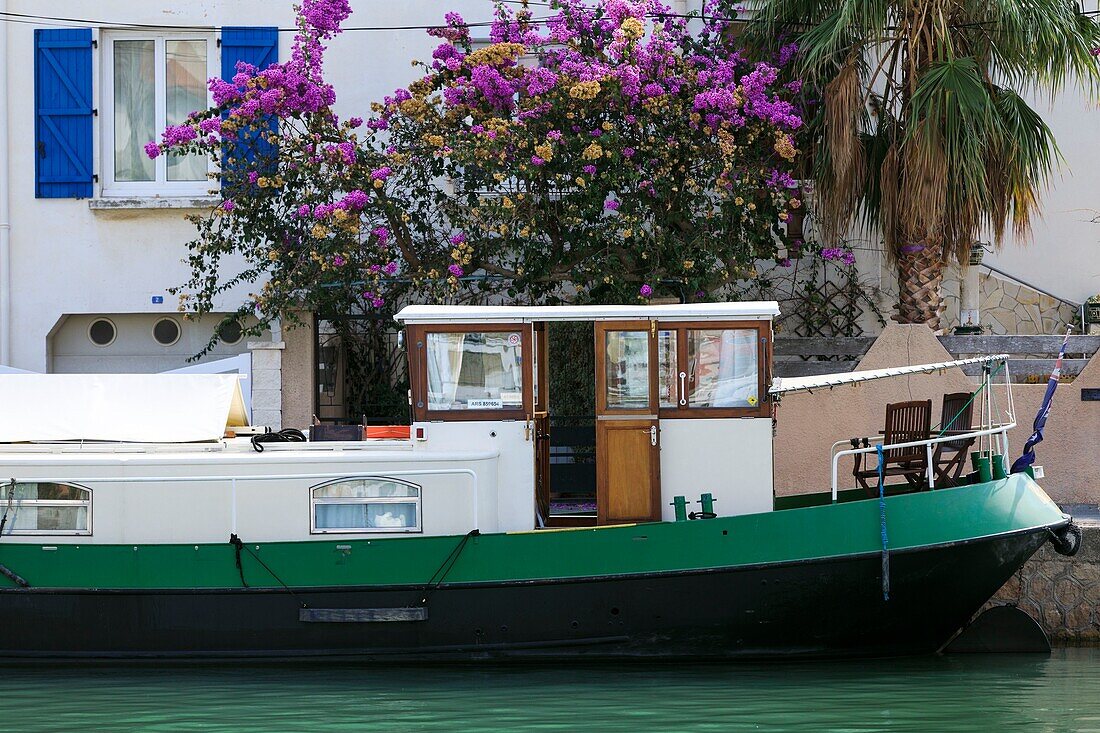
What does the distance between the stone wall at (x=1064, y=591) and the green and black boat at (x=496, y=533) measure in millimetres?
1004

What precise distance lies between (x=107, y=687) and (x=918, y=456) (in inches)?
230

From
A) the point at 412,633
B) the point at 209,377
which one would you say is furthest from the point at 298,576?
the point at 209,377

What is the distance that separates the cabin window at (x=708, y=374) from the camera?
9.48 m

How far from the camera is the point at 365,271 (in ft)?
41.9

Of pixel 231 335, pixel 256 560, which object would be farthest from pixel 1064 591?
pixel 231 335

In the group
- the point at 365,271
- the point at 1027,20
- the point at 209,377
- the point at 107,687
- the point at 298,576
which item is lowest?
the point at 107,687

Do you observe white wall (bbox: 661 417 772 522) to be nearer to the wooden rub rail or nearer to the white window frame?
the wooden rub rail

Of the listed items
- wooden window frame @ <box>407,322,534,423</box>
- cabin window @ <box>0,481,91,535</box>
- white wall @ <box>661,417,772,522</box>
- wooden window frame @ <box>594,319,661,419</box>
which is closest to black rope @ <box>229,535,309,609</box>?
cabin window @ <box>0,481,91,535</box>

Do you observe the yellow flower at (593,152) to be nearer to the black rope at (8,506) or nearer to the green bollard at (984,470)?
the green bollard at (984,470)

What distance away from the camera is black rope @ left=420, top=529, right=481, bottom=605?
932 cm

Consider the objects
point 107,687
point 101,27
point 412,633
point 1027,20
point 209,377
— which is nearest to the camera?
point 107,687

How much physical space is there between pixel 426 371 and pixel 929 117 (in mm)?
5334

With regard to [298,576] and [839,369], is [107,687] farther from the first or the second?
[839,369]

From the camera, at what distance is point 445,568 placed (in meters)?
9.34
